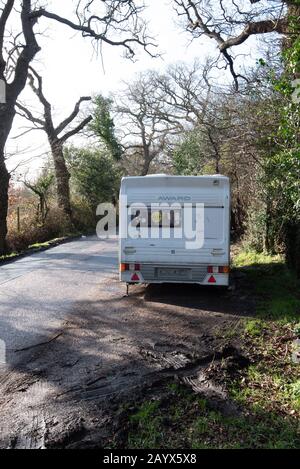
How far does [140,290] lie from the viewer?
413 inches

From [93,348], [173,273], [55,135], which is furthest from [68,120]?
[93,348]

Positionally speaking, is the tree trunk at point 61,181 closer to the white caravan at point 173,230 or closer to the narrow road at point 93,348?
the narrow road at point 93,348

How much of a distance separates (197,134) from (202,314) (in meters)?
16.5

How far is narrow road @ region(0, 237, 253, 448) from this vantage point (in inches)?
168

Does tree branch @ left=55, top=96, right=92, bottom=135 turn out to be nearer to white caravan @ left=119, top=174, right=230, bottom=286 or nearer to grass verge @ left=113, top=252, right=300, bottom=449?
white caravan @ left=119, top=174, right=230, bottom=286

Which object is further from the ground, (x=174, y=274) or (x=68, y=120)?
(x=68, y=120)

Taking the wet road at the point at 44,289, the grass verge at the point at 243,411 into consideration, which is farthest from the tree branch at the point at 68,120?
the grass verge at the point at 243,411

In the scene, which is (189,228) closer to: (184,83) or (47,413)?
(47,413)

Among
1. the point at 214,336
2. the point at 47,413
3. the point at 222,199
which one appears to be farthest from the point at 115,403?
the point at 222,199

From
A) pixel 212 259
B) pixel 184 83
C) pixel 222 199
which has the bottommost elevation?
pixel 212 259

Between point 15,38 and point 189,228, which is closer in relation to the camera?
point 189,228

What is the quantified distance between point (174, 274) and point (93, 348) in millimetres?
3226

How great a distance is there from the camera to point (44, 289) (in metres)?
10.5

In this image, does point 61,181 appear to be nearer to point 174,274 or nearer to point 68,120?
point 68,120
